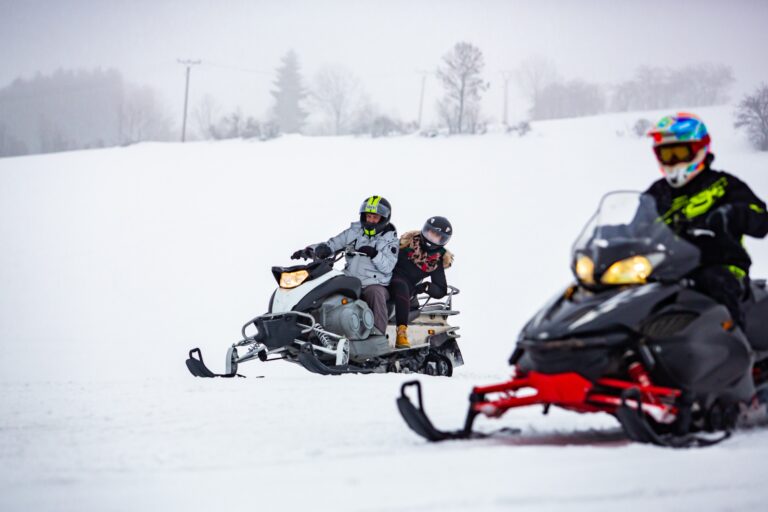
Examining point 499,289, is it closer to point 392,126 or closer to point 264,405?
point 264,405

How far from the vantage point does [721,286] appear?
4.21m

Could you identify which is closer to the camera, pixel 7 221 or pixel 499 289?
pixel 499 289

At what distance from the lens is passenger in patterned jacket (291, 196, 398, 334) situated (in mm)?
8359

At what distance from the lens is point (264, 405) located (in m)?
5.63

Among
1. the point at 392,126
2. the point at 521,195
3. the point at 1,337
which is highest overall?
the point at 392,126

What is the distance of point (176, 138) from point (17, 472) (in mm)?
64033

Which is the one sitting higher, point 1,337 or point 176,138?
point 176,138

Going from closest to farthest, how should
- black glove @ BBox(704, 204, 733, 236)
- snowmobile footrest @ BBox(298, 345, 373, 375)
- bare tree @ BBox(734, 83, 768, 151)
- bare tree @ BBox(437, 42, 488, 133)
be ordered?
black glove @ BBox(704, 204, 733, 236)
snowmobile footrest @ BBox(298, 345, 373, 375)
bare tree @ BBox(734, 83, 768, 151)
bare tree @ BBox(437, 42, 488, 133)

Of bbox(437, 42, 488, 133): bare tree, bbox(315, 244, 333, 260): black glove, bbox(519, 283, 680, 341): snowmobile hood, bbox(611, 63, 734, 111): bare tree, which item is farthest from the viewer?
bbox(611, 63, 734, 111): bare tree

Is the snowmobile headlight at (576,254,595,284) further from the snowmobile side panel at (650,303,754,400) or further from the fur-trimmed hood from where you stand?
the fur-trimmed hood

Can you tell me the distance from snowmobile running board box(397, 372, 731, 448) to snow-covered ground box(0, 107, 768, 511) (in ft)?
0.39

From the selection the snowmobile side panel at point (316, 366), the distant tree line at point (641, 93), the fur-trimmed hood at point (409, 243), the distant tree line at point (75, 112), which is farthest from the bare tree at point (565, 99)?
the snowmobile side panel at point (316, 366)

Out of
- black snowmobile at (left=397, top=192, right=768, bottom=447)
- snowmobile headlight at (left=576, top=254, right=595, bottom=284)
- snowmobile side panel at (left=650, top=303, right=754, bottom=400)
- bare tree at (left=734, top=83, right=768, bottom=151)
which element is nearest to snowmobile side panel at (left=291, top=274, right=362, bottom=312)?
black snowmobile at (left=397, top=192, right=768, bottom=447)

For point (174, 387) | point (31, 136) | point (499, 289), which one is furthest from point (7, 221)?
point (31, 136)
